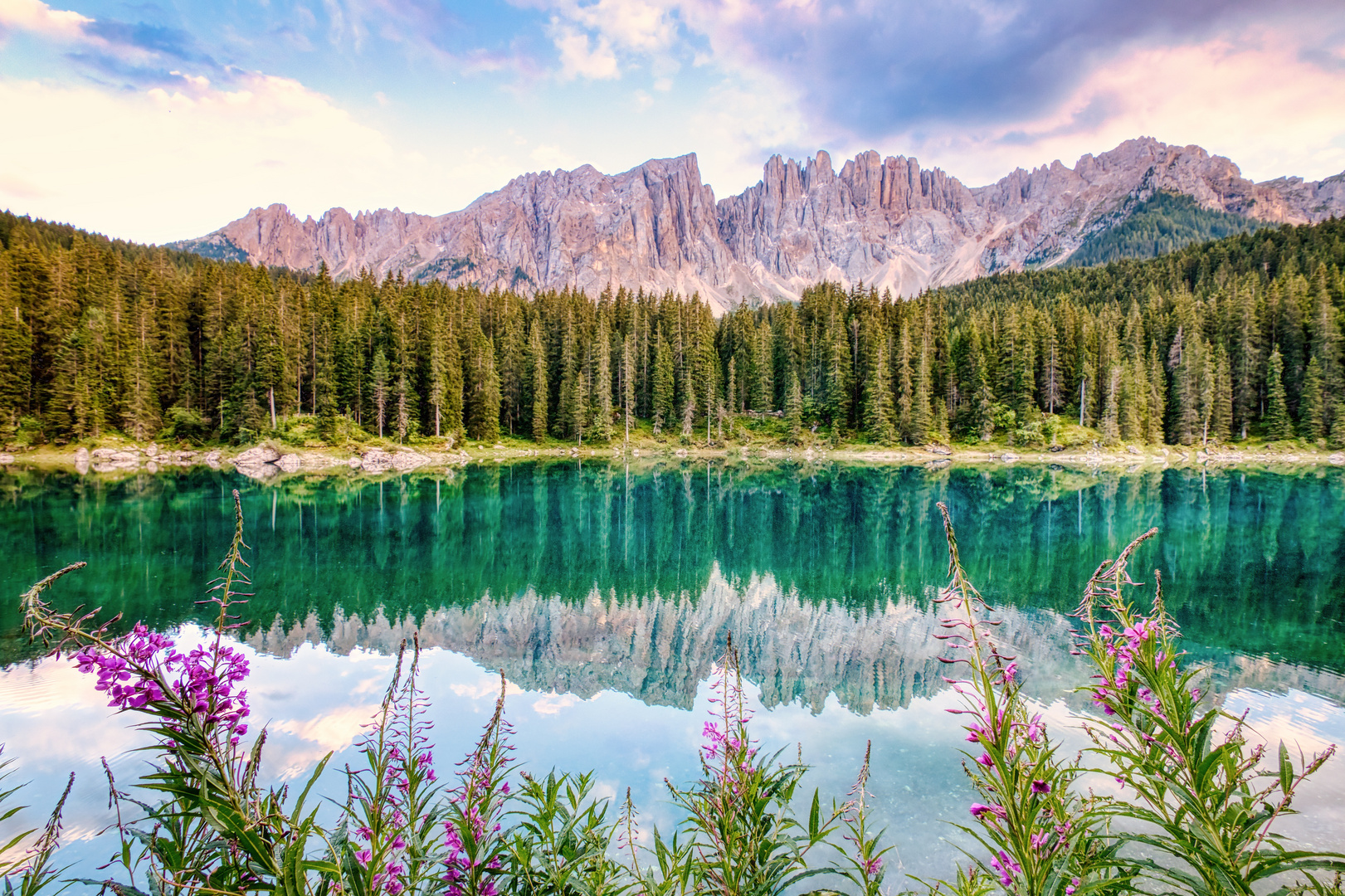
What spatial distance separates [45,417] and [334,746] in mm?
67641

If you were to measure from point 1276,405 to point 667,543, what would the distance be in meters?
78.6

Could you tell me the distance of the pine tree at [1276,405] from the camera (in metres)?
Result: 68.6

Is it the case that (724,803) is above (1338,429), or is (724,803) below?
below

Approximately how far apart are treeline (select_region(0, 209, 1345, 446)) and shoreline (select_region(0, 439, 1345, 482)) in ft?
7.80

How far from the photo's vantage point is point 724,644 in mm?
16750

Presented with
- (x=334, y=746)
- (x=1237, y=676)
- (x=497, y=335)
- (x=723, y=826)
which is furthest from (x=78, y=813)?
(x=497, y=335)

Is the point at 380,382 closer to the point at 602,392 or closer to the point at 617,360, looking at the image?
the point at 602,392

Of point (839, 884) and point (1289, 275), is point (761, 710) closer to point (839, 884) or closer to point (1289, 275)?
point (839, 884)

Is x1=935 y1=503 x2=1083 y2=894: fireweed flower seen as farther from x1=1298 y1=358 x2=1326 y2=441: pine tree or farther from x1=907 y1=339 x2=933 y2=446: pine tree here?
x1=1298 y1=358 x2=1326 y2=441: pine tree

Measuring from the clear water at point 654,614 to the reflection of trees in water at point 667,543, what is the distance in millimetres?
181

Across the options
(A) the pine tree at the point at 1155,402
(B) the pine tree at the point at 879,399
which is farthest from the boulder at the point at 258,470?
(A) the pine tree at the point at 1155,402

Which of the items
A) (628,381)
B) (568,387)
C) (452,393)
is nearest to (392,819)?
A: (452,393)

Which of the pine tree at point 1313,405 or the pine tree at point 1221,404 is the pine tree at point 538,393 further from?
the pine tree at point 1313,405

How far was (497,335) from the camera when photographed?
271 ft
